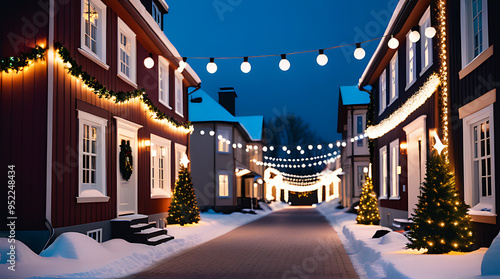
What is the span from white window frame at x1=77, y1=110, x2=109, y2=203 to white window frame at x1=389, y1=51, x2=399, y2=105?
949cm

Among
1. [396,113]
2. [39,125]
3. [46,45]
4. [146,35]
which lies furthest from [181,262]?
[396,113]

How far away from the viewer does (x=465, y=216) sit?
353 inches

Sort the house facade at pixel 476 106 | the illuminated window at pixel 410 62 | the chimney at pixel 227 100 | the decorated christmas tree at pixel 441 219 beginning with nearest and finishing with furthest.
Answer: the house facade at pixel 476 106, the decorated christmas tree at pixel 441 219, the illuminated window at pixel 410 62, the chimney at pixel 227 100

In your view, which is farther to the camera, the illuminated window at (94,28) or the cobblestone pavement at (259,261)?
the illuminated window at (94,28)

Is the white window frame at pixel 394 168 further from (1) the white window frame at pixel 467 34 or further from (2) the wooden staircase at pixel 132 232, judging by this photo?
(2) the wooden staircase at pixel 132 232

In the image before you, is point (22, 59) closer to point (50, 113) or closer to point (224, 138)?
point (50, 113)

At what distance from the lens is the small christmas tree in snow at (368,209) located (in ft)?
59.7

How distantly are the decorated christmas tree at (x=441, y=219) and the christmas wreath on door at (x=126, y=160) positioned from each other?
762cm

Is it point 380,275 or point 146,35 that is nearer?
point 380,275

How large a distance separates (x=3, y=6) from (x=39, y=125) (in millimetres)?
2541

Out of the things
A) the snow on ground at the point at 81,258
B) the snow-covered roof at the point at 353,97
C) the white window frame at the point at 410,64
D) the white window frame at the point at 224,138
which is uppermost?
the snow-covered roof at the point at 353,97

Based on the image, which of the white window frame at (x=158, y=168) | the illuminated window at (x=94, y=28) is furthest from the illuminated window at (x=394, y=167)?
the illuminated window at (x=94, y=28)

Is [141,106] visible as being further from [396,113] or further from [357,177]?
[357,177]

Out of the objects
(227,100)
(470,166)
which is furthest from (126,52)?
(227,100)
